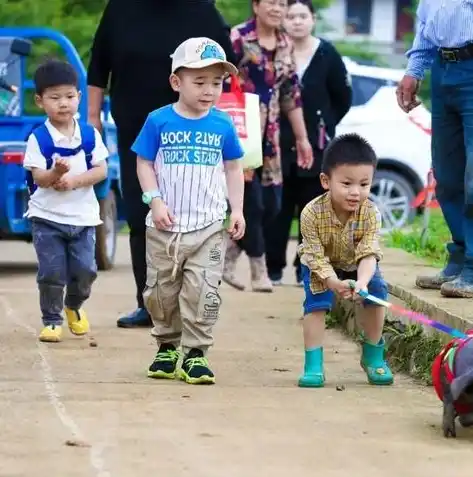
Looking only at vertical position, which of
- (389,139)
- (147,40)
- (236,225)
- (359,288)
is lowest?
(389,139)

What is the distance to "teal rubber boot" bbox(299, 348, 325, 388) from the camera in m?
6.90

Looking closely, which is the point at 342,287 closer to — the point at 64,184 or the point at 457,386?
the point at 457,386

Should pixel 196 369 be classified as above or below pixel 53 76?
below

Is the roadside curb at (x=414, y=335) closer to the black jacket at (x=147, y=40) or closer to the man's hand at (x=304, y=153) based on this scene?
the black jacket at (x=147, y=40)

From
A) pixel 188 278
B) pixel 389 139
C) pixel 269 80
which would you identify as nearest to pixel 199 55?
pixel 188 278

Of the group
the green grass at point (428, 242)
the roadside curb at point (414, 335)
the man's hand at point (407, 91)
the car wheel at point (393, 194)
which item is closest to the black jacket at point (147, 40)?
the man's hand at point (407, 91)

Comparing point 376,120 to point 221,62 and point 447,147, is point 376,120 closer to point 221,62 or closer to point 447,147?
point 447,147

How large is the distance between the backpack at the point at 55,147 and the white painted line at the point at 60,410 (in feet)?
3.05

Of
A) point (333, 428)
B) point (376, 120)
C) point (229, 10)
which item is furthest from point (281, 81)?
point (229, 10)

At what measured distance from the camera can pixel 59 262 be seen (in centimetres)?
829

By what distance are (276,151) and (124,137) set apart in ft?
8.07

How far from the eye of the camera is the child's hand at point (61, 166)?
785 centimetres

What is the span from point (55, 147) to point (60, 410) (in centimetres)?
242

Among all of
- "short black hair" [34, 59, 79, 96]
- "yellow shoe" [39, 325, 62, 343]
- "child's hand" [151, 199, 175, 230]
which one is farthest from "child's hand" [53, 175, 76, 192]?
"child's hand" [151, 199, 175, 230]
